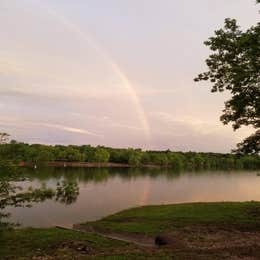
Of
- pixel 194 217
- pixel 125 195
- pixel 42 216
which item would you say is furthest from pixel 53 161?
pixel 194 217

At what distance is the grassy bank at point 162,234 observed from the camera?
14898 mm

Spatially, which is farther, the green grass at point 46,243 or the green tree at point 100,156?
the green tree at point 100,156

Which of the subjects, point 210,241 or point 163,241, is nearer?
point 163,241

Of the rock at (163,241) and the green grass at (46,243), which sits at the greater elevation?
the rock at (163,241)

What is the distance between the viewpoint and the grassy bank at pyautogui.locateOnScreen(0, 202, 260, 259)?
14.9 meters

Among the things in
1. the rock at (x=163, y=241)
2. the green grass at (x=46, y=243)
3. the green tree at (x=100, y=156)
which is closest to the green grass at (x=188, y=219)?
the rock at (x=163, y=241)

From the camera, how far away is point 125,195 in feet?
195

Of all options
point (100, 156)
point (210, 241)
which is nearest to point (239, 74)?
point (210, 241)

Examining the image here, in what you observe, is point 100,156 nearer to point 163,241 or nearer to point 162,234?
point 162,234

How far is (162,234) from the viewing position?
66.4 feet

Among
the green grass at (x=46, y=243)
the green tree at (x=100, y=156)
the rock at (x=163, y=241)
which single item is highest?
the green tree at (x=100, y=156)

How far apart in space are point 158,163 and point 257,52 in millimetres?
177778

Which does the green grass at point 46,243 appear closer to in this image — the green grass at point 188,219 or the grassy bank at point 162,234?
the grassy bank at point 162,234

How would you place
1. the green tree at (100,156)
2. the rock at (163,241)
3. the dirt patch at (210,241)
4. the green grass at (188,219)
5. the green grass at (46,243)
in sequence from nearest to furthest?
the dirt patch at (210,241) → the green grass at (46,243) → the rock at (163,241) → the green grass at (188,219) → the green tree at (100,156)
